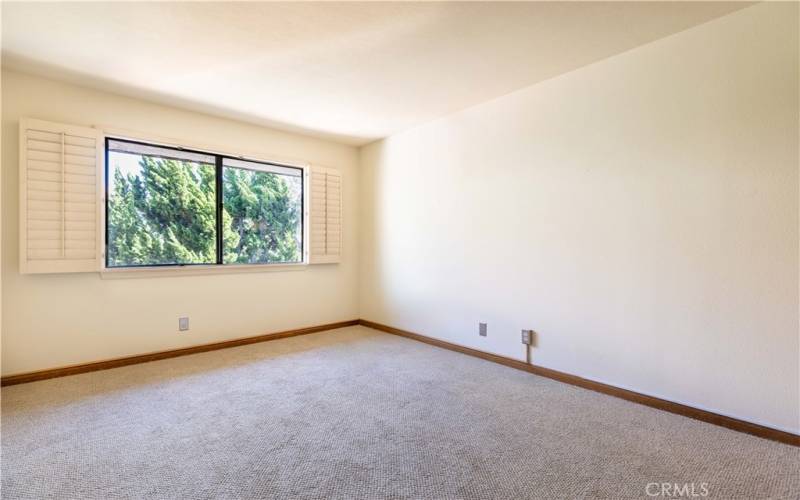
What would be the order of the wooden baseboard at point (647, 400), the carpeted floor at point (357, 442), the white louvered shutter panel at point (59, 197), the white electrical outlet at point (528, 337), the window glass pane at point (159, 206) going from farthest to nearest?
the window glass pane at point (159, 206), the white electrical outlet at point (528, 337), the white louvered shutter panel at point (59, 197), the wooden baseboard at point (647, 400), the carpeted floor at point (357, 442)

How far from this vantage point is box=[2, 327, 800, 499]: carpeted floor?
1651 millimetres

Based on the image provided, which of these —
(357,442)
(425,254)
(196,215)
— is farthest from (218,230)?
(357,442)

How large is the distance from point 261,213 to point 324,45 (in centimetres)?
227

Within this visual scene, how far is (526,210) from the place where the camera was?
320 cm

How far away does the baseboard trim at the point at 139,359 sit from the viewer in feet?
9.39

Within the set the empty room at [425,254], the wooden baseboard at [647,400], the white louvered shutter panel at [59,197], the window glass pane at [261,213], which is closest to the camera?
the empty room at [425,254]

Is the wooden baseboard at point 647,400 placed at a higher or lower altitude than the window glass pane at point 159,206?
lower

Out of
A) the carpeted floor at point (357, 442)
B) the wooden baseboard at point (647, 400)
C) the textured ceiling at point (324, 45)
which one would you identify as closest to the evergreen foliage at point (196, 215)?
the textured ceiling at point (324, 45)

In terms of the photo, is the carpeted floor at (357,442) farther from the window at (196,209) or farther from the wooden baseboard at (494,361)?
the window at (196,209)

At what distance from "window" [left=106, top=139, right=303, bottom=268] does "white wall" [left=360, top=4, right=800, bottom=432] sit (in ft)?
6.46

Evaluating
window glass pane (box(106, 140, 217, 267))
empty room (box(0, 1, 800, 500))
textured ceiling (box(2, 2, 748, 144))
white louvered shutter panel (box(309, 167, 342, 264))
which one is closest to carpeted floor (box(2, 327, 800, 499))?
empty room (box(0, 1, 800, 500))

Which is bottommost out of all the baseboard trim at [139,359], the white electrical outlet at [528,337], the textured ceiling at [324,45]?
the baseboard trim at [139,359]

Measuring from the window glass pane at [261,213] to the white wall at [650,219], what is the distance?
1884 millimetres

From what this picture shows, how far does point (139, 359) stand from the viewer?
131 inches
